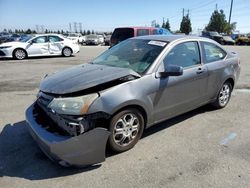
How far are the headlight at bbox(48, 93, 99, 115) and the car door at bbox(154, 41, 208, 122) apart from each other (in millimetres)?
1127

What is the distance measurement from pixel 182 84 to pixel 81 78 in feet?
5.50

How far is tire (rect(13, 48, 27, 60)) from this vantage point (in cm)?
1528

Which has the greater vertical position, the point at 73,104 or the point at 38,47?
the point at 73,104

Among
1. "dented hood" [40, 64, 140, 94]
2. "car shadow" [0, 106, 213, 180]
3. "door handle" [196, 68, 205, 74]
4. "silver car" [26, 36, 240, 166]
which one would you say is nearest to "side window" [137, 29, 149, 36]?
"silver car" [26, 36, 240, 166]

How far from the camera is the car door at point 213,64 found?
16.1 ft

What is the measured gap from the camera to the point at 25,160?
3.56 meters

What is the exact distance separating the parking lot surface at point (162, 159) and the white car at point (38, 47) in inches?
438

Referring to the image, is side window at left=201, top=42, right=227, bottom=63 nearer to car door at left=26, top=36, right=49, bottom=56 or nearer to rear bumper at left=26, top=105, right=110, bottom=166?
rear bumper at left=26, top=105, right=110, bottom=166

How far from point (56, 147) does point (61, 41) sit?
572 inches

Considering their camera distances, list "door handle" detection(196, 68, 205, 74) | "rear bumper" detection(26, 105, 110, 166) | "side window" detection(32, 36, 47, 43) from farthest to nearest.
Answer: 1. "side window" detection(32, 36, 47, 43)
2. "door handle" detection(196, 68, 205, 74)
3. "rear bumper" detection(26, 105, 110, 166)

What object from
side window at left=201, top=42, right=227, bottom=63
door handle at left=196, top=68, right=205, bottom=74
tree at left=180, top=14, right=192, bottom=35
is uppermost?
side window at left=201, top=42, right=227, bottom=63

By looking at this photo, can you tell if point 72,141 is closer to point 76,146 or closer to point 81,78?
point 76,146

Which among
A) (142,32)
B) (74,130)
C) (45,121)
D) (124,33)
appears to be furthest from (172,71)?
(142,32)

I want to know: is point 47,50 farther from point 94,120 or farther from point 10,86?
point 94,120
